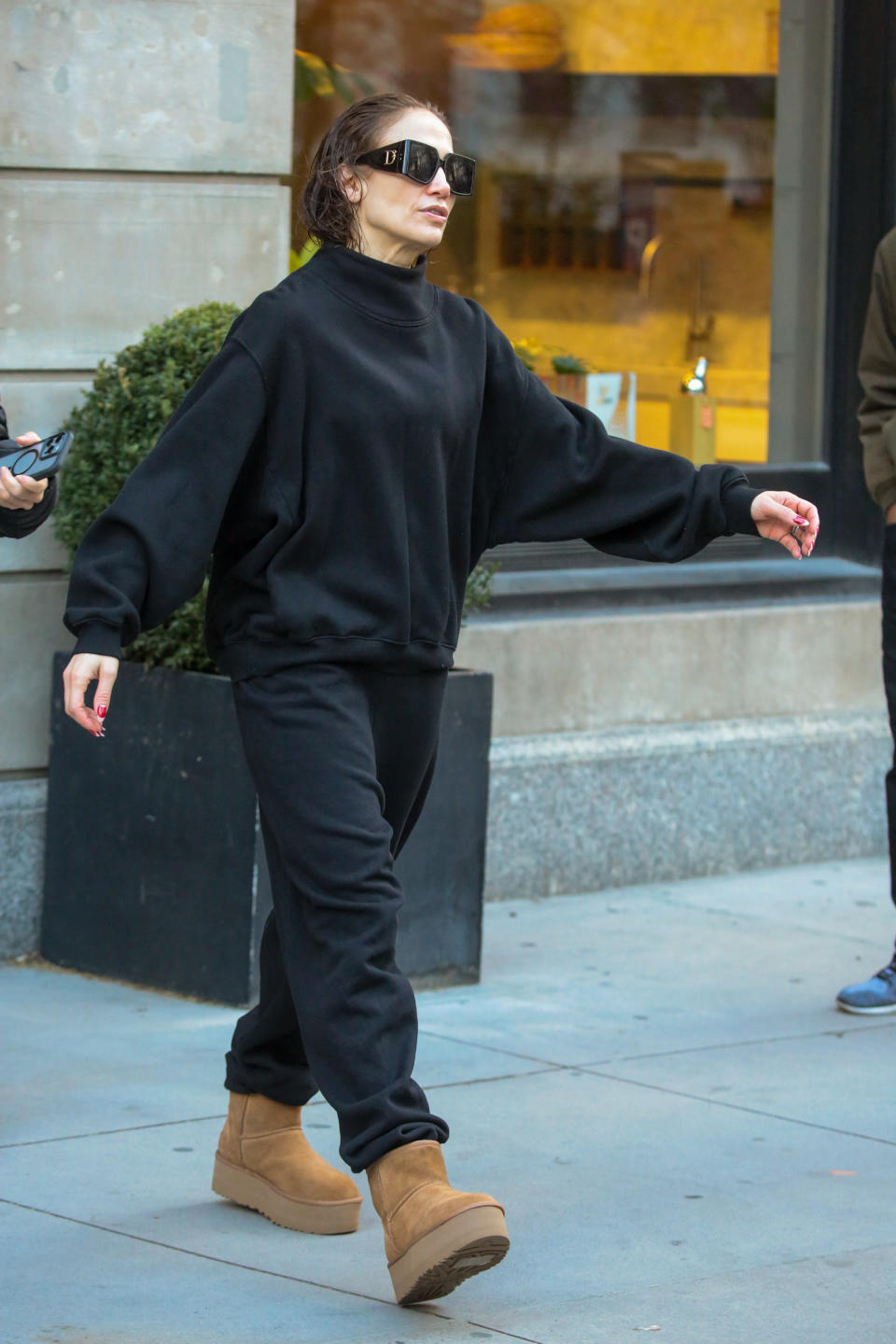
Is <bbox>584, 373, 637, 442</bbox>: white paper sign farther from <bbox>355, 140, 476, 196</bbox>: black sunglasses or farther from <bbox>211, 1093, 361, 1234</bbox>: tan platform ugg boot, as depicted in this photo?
<bbox>211, 1093, 361, 1234</bbox>: tan platform ugg boot

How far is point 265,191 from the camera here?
637 cm

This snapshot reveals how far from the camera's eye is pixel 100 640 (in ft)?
11.6

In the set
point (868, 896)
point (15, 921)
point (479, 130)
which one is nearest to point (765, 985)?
point (868, 896)

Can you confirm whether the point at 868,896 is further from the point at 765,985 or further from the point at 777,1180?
the point at 777,1180

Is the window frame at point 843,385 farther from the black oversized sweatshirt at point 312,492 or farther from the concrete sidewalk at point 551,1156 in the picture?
the black oversized sweatshirt at point 312,492

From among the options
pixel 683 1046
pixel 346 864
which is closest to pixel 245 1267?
pixel 346 864

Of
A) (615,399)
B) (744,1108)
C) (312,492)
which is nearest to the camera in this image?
(312,492)

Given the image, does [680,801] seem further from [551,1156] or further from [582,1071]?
[551,1156]

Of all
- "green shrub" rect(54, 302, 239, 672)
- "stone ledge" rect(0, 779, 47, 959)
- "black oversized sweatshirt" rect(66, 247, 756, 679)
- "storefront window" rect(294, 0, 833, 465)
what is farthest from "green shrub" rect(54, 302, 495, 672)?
"black oversized sweatshirt" rect(66, 247, 756, 679)

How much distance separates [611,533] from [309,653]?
70cm

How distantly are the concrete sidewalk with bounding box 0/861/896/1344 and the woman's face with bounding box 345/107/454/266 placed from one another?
1747 millimetres

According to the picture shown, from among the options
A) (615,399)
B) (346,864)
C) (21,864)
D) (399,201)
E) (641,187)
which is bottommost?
(21,864)

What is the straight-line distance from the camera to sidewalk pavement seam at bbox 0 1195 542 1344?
353 cm

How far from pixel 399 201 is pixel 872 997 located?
110 inches
